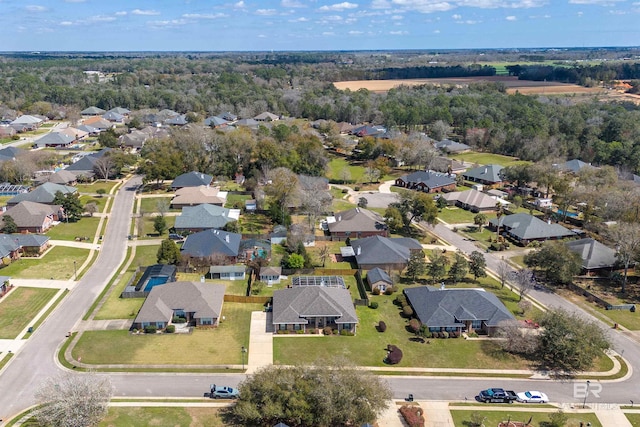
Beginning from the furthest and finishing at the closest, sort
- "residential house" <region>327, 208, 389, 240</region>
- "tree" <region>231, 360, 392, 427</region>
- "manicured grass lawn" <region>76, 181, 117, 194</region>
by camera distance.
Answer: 1. "manicured grass lawn" <region>76, 181, 117, 194</region>
2. "residential house" <region>327, 208, 389, 240</region>
3. "tree" <region>231, 360, 392, 427</region>

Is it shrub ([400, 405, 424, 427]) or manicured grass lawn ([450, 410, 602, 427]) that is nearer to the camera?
shrub ([400, 405, 424, 427])

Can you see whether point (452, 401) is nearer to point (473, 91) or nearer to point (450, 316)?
point (450, 316)

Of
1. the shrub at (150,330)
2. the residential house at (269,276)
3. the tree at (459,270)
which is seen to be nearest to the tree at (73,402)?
the shrub at (150,330)

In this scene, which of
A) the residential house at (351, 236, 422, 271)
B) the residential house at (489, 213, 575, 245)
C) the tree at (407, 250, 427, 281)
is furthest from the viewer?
the residential house at (489, 213, 575, 245)

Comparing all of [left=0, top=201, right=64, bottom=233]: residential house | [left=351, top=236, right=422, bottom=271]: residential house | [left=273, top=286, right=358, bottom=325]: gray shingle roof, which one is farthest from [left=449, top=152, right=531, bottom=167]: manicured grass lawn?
[left=0, top=201, right=64, bottom=233]: residential house

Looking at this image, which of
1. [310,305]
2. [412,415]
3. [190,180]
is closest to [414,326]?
[310,305]

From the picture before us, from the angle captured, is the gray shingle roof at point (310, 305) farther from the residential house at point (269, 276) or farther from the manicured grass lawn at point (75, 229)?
the manicured grass lawn at point (75, 229)

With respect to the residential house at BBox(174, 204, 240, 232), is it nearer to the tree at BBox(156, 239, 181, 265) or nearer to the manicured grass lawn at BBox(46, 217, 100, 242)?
the tree at BBox(156, 239, 181, 265)
